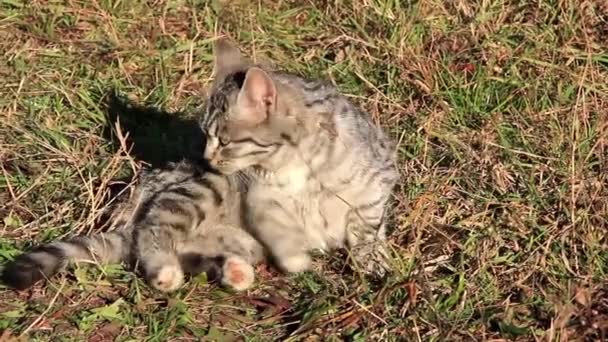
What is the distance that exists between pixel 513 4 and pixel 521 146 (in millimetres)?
1258

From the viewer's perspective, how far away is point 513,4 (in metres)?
5.92

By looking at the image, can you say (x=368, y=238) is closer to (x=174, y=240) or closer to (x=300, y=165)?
(x=300, y=165)

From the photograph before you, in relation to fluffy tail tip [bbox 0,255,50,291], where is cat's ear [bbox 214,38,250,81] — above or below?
above

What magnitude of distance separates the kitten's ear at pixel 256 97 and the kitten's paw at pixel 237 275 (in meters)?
0.53

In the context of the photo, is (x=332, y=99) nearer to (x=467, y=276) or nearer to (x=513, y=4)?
(x=467, y=276)

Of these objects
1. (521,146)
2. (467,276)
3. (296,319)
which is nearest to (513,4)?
(521,146)

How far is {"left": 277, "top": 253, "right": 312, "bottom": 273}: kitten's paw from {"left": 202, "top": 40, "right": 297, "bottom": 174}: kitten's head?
15.0 inches

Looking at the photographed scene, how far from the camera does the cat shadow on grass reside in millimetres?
5168

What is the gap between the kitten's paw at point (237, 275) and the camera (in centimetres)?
422

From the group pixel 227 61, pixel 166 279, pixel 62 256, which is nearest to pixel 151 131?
pixel 227 61

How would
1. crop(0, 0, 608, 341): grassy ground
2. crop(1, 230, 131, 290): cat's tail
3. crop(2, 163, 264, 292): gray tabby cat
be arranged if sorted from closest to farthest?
crop(0, 0, 608, 341): grassy ground
crop(1, 230, 131, 290): cat's tail
crop(2, 163, 264, 292): gray tabby cat

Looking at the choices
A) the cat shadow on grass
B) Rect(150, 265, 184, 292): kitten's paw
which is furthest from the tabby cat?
the cat shadow on grass

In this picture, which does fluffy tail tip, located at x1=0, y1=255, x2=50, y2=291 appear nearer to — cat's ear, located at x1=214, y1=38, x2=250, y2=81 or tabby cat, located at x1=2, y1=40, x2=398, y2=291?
tabby cat, located at x1=2, y1=40, x2=398, y2=291

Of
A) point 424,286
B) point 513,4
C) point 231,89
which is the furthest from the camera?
point 513,4
